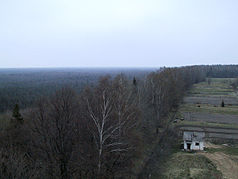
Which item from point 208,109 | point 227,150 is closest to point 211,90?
point 208,109

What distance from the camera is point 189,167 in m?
18.2

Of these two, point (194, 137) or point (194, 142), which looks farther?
point (194, 137)

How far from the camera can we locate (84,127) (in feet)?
55.0

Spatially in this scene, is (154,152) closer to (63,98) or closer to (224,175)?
(224,175)

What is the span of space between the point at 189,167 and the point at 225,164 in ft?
11.7

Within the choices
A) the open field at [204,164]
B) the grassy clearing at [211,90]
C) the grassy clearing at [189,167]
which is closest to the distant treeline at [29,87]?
the grassy clearing at [189,167]

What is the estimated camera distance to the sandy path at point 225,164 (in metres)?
16.7

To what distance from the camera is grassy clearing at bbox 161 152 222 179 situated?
16.6 metres

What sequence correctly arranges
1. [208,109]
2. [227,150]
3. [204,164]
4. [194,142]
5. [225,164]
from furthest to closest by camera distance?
[208,109], [194,142], [227,150], [204,164], [225,164]

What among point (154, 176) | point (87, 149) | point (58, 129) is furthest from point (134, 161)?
point (58, 129)

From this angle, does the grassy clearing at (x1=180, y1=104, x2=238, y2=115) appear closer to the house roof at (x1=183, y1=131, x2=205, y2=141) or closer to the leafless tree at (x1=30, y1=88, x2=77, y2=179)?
the house roof at (x1=183, y1=131, x2=205, y2=141)

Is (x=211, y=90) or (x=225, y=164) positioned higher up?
(x=211, y=90)

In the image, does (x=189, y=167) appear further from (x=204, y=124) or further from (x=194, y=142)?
(x=204, y=124)

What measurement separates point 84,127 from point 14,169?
892 cm
